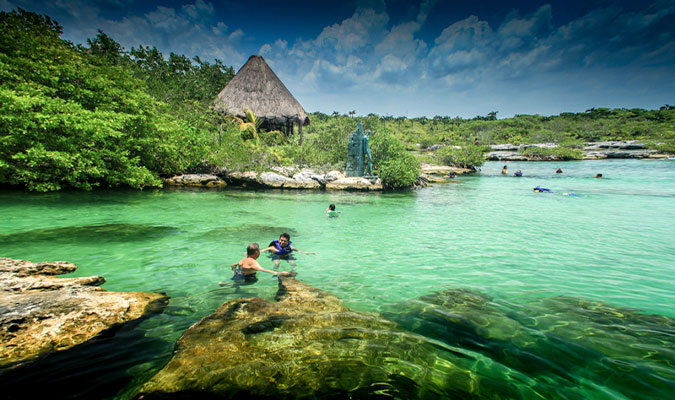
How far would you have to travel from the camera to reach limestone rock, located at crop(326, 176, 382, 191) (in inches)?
822

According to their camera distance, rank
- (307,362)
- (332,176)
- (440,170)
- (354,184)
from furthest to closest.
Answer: (440,170) < (332,176) < (354,184) < (307,362)

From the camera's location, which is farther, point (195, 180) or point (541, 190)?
point (195, 180)

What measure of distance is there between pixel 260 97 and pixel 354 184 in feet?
49.9

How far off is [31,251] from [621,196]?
2697 cm

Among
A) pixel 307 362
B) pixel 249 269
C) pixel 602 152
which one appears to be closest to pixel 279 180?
pixel 249 269

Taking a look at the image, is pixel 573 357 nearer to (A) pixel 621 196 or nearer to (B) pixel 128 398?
(B) pixel 128 398

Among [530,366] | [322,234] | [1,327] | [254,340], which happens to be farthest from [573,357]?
[322,234]

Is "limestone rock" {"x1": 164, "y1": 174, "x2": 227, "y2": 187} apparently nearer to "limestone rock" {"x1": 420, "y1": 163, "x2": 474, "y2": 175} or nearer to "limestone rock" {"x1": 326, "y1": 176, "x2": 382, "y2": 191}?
"limestone rock" {"x1": 326, "y1": 176, "x2": 382, "y2": 191}

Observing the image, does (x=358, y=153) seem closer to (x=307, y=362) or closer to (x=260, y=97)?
(x=260, y=97)

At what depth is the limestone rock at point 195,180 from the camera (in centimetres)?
1944

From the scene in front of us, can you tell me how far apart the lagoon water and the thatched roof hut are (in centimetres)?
1553

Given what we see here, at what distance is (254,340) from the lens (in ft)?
9.47

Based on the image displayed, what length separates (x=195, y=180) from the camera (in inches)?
779

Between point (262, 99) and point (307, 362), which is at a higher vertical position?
point (262, 99)
